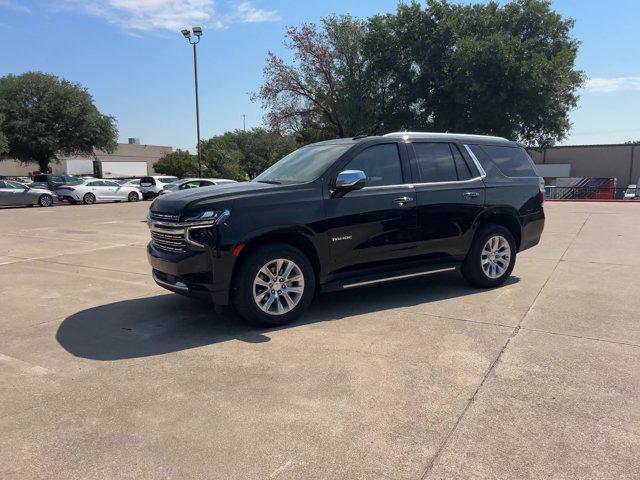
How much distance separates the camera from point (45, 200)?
2584cm

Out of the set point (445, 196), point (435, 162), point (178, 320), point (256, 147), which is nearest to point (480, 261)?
point (445, 196)

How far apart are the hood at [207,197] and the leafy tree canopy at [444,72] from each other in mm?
23755

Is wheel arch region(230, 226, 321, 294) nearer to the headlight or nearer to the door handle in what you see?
the headlight

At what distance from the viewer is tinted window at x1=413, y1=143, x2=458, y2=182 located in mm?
5973

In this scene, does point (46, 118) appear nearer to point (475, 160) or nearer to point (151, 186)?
point (151, 186)

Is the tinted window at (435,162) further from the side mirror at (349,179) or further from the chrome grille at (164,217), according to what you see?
the chrome grille at (164,217)

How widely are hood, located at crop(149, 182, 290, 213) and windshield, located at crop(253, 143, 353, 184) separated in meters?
0.40

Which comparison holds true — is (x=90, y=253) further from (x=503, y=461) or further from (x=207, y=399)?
(x=503, y=461)

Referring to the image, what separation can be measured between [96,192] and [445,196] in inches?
1065

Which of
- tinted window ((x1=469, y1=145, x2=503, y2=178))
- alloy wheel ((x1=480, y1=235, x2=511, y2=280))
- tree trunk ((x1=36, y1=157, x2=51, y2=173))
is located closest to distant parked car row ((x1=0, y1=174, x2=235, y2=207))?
tree trunk ((x1=36, y1=157, x2=51, y2=173))

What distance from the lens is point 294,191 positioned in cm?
507

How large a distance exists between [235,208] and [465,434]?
2.82 m

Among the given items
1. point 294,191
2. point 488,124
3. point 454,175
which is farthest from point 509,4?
point 294,191

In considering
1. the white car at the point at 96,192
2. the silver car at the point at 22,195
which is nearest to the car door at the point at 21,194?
the silver car at the point at 22,195
